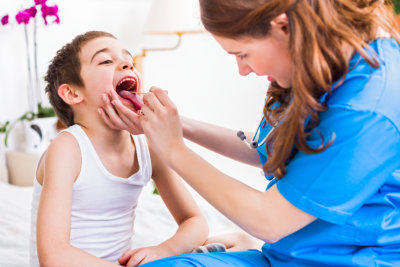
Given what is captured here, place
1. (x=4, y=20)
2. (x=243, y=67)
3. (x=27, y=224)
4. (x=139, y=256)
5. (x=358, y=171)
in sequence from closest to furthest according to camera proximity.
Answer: (x=358, y=171), (x=243, y=67), (x=139, y=256), (x=27, y=224), (x=4, y=20)

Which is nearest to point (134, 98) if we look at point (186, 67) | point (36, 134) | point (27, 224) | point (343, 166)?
point (343, 166)

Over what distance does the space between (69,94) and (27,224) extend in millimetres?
804

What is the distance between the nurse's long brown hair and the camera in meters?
0.89

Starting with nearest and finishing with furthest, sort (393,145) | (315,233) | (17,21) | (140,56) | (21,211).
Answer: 1. (393,145)
2. (315,233)
3. (21,211)
4. (17,21)
5. (140,56)

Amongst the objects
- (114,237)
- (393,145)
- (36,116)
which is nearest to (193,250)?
(114,237)

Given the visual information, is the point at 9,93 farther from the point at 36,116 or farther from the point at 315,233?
the point at 315,233

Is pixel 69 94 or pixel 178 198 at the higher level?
pixel 69 94

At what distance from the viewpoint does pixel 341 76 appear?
93 centimetres

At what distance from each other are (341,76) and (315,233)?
0.34 metres

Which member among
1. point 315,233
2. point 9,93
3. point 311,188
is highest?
point 311,188

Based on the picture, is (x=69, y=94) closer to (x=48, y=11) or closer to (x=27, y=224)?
(x=27, y=224)

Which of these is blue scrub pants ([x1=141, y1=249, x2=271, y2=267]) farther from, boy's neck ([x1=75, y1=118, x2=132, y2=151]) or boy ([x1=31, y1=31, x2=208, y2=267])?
boy's neck ([x1=75, y1=118, x2=132, y2=151])

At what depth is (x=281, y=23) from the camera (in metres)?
0.90

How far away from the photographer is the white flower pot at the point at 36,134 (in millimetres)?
2768
